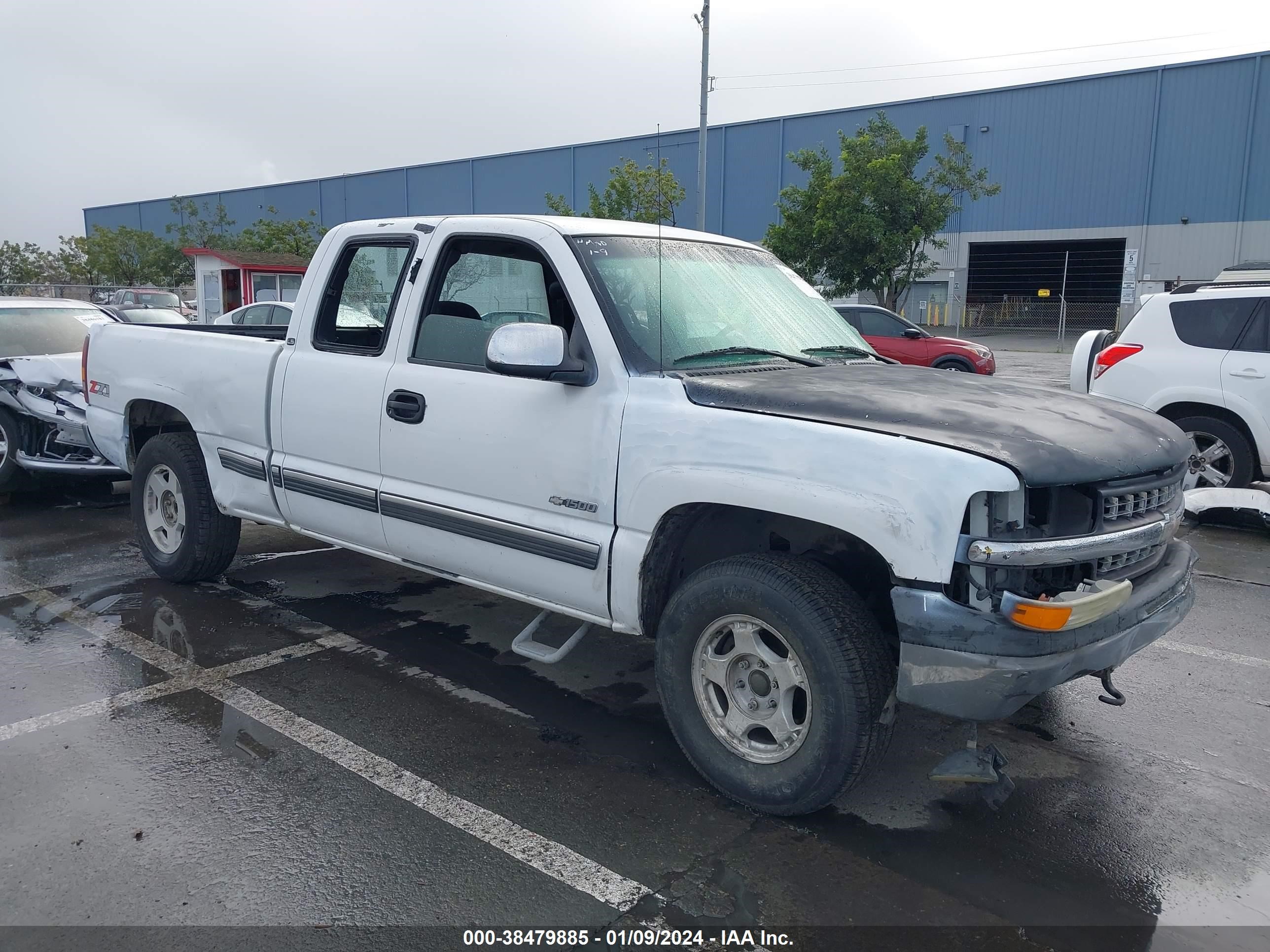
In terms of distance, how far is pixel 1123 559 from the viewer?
3.29 metres

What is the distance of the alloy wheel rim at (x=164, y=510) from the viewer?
18.9 feet

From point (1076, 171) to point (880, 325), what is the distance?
23.1 meters

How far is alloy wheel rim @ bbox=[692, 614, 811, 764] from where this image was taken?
326 centimetres

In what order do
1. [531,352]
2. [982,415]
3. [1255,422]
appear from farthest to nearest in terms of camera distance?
1. [1255,422]
2. [531,352]
3. [982,415]

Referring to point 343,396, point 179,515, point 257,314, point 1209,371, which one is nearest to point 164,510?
point 179,515

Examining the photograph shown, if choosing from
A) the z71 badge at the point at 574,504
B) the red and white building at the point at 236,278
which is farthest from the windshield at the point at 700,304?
the red and white building at the point at 236,278

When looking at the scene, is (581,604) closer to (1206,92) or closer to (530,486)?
(530,486)

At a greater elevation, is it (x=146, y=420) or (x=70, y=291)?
(x=70, y=291)

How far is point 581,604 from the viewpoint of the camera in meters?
3.81

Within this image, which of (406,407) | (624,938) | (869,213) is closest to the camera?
(624,938)

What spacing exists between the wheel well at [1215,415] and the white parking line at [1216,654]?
3.28 metres

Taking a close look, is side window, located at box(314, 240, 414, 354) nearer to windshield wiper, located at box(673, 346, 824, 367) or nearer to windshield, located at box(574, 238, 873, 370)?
windshield, located at box(574, 238, 873, 370)

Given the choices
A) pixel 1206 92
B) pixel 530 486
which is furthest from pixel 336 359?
pixel 1206 92

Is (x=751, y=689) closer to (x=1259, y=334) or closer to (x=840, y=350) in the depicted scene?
(x=840, y=350)
